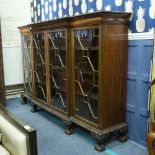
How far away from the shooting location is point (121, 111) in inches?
102

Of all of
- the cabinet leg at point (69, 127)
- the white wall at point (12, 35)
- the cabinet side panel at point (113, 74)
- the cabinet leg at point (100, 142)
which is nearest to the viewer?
the cabinet side panel at point (113, 74)

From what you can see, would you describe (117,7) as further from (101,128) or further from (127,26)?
(101,128)

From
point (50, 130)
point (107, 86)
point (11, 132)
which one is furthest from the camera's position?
point (50, 130)

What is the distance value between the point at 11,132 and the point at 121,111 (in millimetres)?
1350

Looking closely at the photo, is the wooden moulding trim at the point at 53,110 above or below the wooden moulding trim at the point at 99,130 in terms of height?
above

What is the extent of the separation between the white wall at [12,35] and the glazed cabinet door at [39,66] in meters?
0.92

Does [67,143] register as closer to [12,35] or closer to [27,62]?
[27,62]

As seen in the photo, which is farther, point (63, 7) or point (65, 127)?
point (63, 7)

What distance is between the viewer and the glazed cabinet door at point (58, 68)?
2.84 metres

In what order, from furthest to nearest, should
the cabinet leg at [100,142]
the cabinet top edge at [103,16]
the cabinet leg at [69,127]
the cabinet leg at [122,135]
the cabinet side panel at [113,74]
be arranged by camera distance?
1. the cabinet leg at [69,127]
2. the cabinet leg at [122,135]
3. the cabinet leg at [100,142]
4. the cabinet side panel at [113,74]
5. the cabinet top edge at [103,16]

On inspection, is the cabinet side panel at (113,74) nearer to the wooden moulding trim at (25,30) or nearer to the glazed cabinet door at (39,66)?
the glazed cabinet door at (39,66)

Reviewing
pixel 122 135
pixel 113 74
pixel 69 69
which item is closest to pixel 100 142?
pixel 122 135

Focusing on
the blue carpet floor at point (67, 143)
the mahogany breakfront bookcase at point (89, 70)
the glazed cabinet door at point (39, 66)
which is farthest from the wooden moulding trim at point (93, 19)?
the blue carpet floor at point (67, 143)

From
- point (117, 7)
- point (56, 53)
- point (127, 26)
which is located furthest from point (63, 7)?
point (127, 26)
